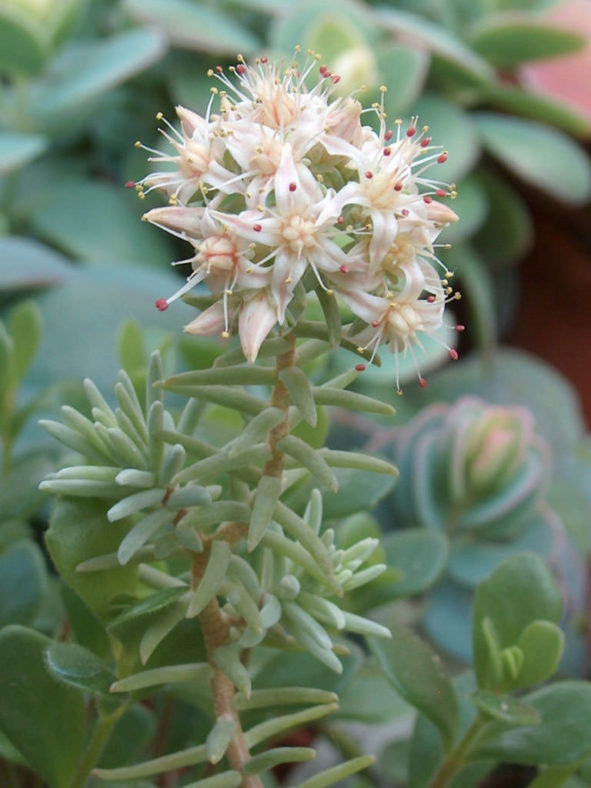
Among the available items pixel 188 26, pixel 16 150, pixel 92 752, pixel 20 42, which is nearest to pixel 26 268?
pixel 16 150

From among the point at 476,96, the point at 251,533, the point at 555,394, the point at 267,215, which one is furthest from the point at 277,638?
the point at 476,96

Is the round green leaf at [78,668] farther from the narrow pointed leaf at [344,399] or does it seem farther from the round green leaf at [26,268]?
the round green leaf at [26,268]

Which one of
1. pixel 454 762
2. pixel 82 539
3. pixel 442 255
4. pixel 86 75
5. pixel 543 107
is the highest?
pixel 543 107

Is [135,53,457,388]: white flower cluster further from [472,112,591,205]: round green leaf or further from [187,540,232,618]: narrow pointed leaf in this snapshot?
[472,112,591,205]: round green leaf

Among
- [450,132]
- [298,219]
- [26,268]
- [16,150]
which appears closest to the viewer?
[298,219]

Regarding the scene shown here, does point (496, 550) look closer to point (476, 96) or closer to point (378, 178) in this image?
point (378, 178)

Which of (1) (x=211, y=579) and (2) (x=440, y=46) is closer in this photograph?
(1) (x=211, y=579)

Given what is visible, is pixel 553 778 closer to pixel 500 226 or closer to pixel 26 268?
pixel 26 268

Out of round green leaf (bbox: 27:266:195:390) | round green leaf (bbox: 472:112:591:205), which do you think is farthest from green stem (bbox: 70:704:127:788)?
round green leaf (bbox: 472:112:591:205)
